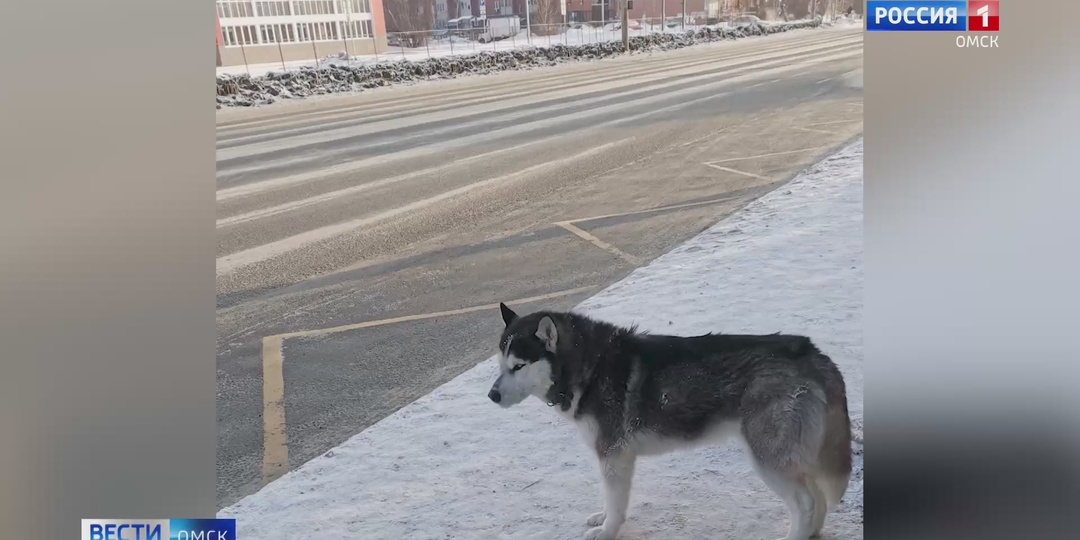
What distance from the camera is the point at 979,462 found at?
256 cm

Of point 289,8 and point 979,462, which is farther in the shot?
point 289,8

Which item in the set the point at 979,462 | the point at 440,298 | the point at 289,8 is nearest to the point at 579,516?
the point at 440,298

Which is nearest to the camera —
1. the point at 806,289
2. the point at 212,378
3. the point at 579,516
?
the point at 579,516

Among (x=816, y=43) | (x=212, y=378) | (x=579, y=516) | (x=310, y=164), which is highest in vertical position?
(x=816, y=43)

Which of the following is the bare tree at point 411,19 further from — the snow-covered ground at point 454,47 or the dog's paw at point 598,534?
the dog's paw at point 598,534

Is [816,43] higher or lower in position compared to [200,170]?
higher

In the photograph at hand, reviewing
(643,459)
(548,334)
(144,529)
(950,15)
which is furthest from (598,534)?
(950,15)

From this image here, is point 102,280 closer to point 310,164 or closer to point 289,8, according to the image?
point 310,164

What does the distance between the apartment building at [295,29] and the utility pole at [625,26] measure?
833mm

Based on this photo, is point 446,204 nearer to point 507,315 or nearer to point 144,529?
point 507,315

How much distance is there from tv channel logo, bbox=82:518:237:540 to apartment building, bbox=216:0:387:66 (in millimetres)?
1635

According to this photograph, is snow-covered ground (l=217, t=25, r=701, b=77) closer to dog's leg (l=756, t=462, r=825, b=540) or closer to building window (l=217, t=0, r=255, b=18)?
building window (l=217, t=0, r=255, b=18)

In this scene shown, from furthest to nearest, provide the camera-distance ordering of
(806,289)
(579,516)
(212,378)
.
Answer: (212,378) → (806,289) → (579,516)

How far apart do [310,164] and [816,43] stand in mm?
1814
